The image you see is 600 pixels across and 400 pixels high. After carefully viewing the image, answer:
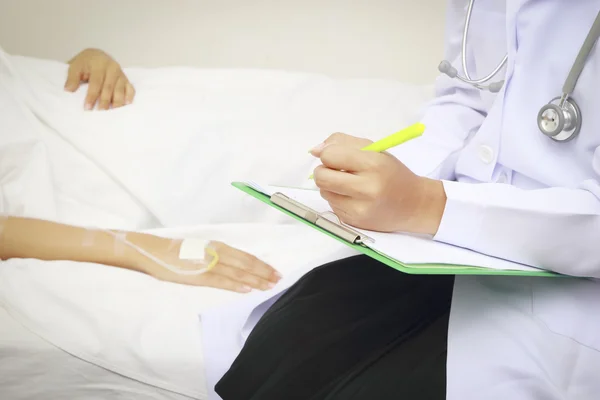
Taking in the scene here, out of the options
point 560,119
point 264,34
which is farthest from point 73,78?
point 560,119

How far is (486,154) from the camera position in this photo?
0.77 metres

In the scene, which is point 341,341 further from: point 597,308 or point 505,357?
point 597,308

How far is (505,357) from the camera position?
60 cm

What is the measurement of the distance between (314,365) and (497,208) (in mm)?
275

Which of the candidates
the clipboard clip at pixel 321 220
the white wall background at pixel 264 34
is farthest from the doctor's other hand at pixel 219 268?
the white wall background at pixel 264 34

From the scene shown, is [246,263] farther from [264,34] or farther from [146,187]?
[264,34]

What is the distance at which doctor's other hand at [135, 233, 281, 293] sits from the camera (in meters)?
0.86

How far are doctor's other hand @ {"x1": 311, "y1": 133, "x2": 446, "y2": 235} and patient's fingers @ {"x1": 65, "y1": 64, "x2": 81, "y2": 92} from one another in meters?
0.72

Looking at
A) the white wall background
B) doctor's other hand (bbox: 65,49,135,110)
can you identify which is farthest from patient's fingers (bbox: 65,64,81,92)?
the white wall background

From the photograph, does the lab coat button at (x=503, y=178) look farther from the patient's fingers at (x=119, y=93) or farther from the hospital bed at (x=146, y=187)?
the patient's fingers at (x=119, y=93)

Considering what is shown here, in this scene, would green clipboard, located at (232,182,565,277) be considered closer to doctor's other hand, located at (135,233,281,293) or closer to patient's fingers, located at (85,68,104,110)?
doctor's other hand, located at (135,233,281,293)

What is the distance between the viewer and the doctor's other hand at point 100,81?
1135mm

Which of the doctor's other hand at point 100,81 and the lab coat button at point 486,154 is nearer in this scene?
the lab coat button at point 486,154

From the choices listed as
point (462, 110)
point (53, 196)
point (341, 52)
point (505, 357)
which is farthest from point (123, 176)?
point (341, 52)
